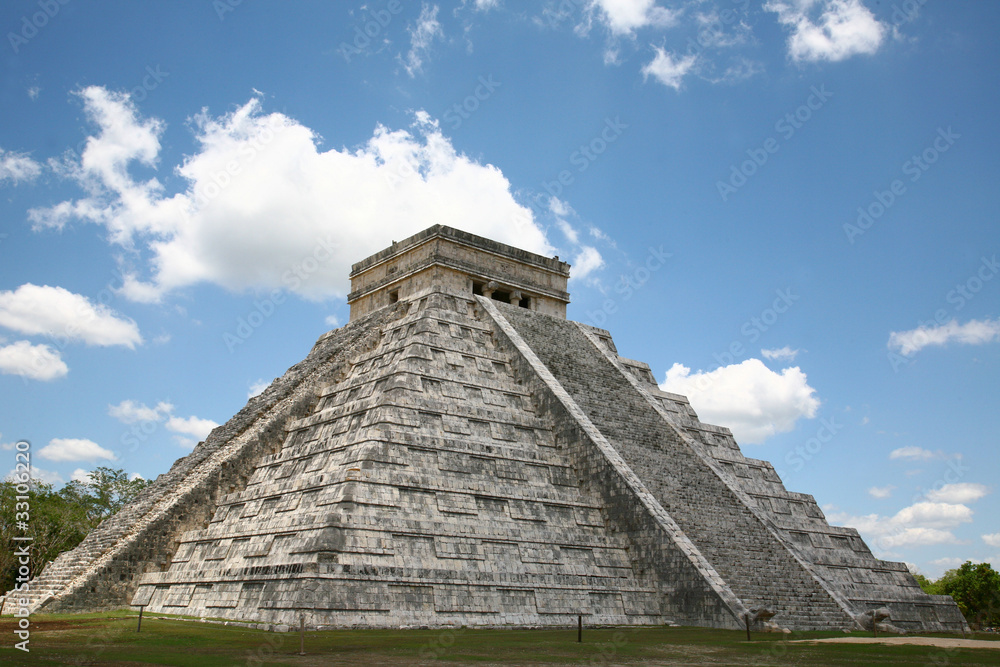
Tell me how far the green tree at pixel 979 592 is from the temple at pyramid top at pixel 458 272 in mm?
23138

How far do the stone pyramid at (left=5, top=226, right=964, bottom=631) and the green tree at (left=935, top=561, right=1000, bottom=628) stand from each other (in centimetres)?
1712

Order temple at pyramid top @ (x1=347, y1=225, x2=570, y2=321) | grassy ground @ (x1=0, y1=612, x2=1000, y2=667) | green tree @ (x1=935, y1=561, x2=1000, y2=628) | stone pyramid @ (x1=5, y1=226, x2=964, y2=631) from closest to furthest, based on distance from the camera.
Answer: grassy ground @ (x1=0, y1=612, x2=1000, y2=667)
stone pyramid @ (x1=5, y1=226, x2=964, y2=631)
temple at pyramid top @ (x1=347, y1=225, x2=570, y2=321)
green tree @ (x1=935, y1=561, x2=1000, y2=628)

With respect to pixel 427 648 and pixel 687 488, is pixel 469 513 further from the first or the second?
pixel 687 488

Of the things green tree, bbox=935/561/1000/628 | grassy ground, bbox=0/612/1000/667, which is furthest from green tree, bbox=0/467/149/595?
green tree, bbox=935/561/1000/628

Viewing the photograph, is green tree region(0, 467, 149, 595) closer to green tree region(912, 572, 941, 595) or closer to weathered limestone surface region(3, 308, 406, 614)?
weathered limestone surface region(3, 308, 406, 614)

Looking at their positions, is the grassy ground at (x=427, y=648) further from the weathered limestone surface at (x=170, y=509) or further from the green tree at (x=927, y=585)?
the green tree at (x=927, y=585)

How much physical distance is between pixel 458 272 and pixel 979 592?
1065 inches

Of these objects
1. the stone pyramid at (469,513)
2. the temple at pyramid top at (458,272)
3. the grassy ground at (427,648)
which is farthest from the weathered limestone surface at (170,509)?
the temple at pyramid top at (458,272)

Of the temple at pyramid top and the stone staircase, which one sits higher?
the temple at pyramid top

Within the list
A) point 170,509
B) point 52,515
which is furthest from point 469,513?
point 52,515

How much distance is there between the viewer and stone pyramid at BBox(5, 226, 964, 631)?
40.7ft

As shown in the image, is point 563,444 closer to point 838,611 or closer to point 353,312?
point 838,611

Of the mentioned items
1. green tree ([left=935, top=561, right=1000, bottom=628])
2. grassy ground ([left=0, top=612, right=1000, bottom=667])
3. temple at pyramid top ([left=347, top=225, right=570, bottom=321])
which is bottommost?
grassy ground ([left=0, top=612, right=1000, bottom=667])

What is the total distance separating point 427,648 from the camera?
9391mm
